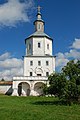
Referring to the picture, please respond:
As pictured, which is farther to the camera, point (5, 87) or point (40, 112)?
point (5, 87)

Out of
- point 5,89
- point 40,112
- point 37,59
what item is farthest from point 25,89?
point 40,112

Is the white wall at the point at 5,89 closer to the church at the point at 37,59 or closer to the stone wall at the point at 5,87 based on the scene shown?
the stone wall at the point at 5,87

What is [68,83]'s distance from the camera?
2323cm

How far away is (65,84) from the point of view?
23.3 meters

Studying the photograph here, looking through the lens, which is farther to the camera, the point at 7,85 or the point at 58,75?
the point at 7,85

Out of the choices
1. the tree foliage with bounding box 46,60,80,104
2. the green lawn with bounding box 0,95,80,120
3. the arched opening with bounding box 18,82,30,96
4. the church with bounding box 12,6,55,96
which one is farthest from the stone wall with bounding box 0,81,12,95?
the green lawn with bounding box 0,95,80,120

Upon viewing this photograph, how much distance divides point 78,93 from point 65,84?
1.46 meters

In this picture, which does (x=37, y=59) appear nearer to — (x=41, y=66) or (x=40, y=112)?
(x=41, y=66)

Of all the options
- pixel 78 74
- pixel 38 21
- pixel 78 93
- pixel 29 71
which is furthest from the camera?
pixel 38 21

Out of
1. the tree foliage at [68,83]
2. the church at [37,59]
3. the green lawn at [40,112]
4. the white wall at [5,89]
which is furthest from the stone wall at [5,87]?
the green lawn at [40,112]

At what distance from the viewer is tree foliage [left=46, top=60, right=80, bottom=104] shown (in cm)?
2312

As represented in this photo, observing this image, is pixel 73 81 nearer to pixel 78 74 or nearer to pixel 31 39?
pixel 78 74

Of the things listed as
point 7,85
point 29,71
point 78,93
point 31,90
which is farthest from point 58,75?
point 7,85

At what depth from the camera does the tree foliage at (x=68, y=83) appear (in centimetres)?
2312
